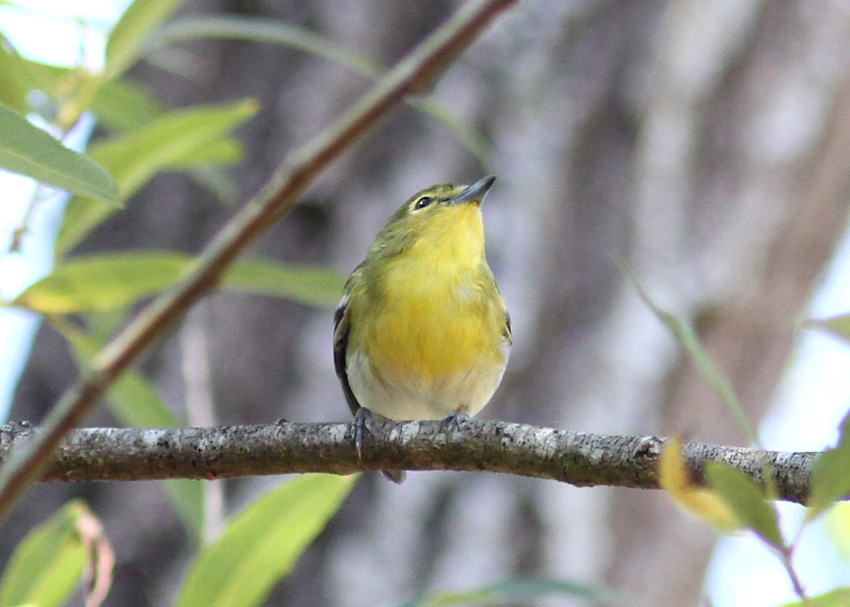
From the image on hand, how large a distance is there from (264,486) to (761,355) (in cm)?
252

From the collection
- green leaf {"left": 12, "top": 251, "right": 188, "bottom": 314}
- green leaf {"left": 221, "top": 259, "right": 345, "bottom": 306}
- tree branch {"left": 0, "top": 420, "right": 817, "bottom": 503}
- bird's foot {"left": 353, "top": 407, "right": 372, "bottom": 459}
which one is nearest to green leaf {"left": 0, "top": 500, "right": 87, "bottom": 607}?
tree branch {"left": 0, "top": 420, "right": 817, "bottom": 503}

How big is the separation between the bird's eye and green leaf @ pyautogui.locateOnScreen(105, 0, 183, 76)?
211 centimetres

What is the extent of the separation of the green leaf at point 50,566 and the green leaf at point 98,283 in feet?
1.51

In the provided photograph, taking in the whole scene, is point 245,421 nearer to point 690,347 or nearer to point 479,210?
point 479,210

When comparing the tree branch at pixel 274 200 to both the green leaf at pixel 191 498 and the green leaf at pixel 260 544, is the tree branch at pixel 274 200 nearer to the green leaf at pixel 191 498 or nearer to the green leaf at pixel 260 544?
the green leaf at pixel 260 544

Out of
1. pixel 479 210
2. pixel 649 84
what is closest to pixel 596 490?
pixel 479 210

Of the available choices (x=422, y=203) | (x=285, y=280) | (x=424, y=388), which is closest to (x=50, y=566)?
(x=285, y=280)

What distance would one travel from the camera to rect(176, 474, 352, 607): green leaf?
6.33 ft

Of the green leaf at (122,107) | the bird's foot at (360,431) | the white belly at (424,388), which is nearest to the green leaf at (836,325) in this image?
the bird's foot at (360,431)

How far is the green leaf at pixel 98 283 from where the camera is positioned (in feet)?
6.87

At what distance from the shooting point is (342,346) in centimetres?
405

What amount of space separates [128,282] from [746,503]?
1778 mm

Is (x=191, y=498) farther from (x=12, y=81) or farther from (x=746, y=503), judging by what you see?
(x=746, y=503)

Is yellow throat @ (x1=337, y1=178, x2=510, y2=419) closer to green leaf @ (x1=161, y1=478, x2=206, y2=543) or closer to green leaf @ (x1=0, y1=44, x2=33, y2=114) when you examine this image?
green leaf @ (x1=161, y1=478, x2=206, y2=543)
